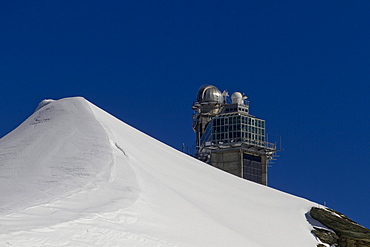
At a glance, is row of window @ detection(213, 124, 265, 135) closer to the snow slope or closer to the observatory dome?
the observatory dome

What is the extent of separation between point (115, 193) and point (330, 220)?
11.7m

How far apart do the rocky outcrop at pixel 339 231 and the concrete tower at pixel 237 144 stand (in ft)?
170

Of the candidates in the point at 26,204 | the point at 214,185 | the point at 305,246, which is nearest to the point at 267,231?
the point at 305,246

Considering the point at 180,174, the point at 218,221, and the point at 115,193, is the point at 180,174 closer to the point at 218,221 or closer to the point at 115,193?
the point at 218,221

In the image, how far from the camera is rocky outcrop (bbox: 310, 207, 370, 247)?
95.9ft

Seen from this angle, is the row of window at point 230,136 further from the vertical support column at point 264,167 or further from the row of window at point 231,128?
the vertical support column at point 264,167

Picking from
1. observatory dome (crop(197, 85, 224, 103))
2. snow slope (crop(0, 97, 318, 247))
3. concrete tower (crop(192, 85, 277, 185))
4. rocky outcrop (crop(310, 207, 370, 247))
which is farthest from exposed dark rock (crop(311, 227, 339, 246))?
observatory dome (crop(197, 85, 224, 103))

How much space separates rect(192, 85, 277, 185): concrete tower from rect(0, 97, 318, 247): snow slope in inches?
2022

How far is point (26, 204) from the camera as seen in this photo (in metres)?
20.1

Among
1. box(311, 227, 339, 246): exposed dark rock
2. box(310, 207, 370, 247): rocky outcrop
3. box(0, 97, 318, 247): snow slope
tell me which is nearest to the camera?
box(0, 97, 318, 247): snow slope

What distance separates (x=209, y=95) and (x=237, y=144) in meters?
10.3

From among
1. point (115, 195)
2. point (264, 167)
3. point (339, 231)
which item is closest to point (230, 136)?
point (264, 167)

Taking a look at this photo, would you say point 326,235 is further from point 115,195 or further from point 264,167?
point 264,167

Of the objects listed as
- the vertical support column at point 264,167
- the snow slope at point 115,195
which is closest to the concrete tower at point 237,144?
the vertical support column at point 264,167
